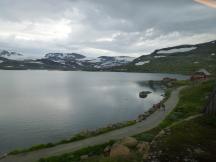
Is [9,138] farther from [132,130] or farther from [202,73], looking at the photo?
[202,73]

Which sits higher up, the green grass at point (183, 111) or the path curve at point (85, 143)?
the green grass at point (183, 111)

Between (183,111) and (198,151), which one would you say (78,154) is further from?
(183,111)

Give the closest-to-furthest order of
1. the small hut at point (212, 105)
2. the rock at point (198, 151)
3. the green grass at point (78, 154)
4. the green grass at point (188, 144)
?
1. the green grass at point (188, 144)
2. the rock at point (198, 151)
3. the small hut at point (212, 105)
4. the green grass at point (78, 154)

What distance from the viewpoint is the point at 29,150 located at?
102 ft

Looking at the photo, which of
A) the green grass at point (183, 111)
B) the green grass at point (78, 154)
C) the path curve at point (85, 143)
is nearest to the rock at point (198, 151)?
the green grass at point (78, 154)

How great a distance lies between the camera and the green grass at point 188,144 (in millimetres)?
12805

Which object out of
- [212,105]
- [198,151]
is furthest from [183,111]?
[198,151]

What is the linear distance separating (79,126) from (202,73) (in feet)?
236

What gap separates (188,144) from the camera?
47.7ft

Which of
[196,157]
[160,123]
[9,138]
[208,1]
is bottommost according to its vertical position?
[9,138]

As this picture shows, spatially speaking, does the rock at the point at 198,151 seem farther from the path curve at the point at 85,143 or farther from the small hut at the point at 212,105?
the path curve at the point at 85,143

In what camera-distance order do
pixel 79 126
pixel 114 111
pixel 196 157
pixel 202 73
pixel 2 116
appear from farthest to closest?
pixel 202 73
pixel 114 111
pixel 2 116
pixel 79 126
pixel 196 157

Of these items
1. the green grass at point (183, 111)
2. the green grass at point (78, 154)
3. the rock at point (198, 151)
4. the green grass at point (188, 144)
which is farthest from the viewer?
the green grass at point (183, 111)

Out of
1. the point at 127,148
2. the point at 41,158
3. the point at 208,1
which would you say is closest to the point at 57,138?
the point at 41,158
